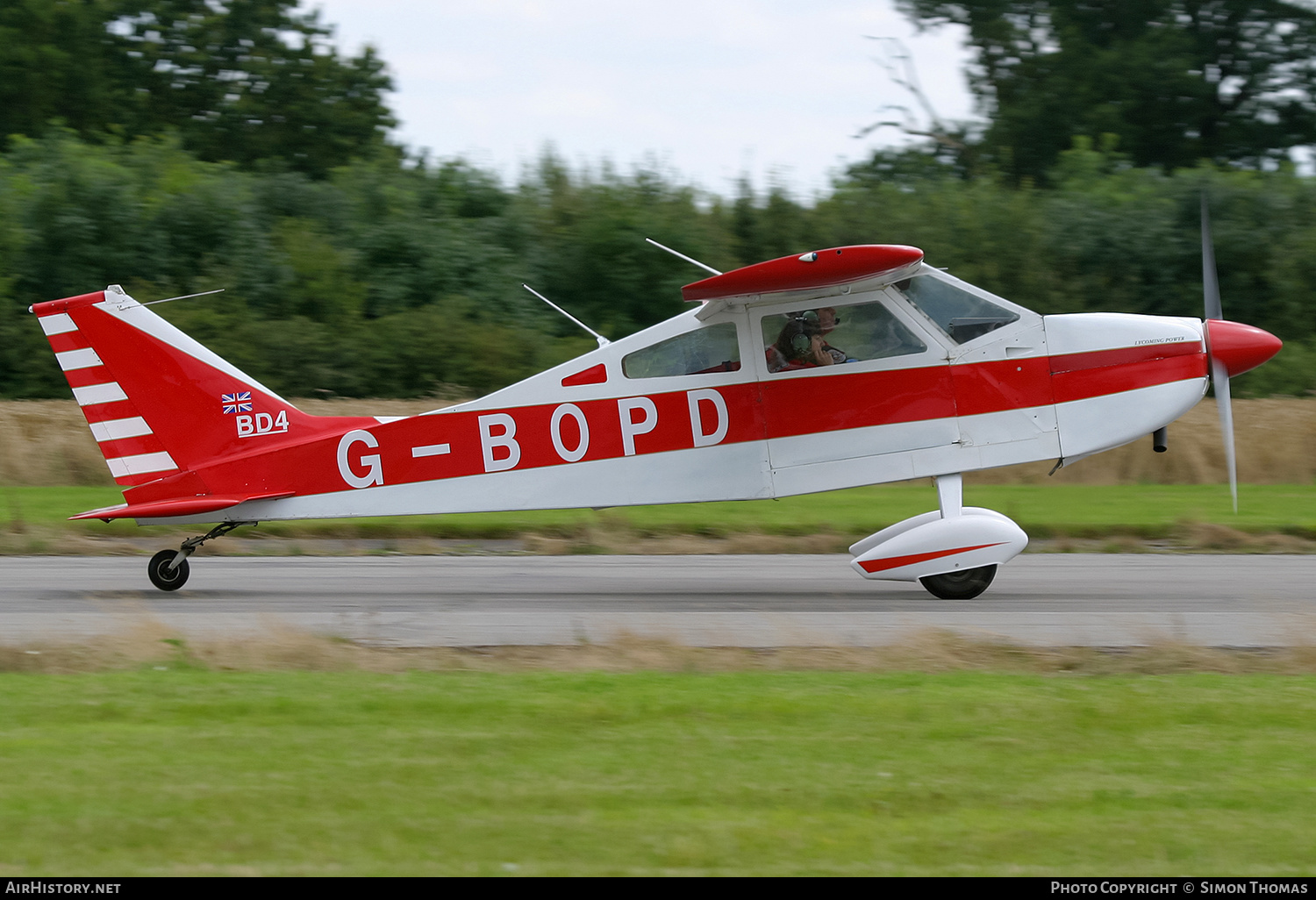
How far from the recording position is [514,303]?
2766 centimetres

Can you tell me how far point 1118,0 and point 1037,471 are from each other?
1151 inches

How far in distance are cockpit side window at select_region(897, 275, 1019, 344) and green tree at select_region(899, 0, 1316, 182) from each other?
1179 inches

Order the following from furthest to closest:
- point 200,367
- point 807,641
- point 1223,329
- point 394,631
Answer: point 200,367 → point 1223,329 → point 394,631 → point 807,641

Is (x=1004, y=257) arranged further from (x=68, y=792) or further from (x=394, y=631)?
(x=68, y=792)

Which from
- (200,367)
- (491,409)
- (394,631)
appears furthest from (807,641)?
(200,367)

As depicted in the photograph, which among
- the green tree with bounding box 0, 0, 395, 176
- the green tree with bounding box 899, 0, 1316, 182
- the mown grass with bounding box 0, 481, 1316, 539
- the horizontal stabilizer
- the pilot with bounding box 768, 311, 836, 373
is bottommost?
the mown grass with bounding box 0, 481, 1316, 539

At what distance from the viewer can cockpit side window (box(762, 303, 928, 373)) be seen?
32.6ft

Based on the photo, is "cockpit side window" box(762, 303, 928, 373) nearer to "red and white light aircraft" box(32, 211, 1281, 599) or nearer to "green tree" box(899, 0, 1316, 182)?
"red and white light aircraft" box(32, 211, 1281, 599)

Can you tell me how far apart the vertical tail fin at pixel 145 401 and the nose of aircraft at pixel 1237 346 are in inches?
276

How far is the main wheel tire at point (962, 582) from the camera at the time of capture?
990cm

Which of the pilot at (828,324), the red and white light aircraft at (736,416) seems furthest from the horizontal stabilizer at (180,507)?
the pilot at (828,324)

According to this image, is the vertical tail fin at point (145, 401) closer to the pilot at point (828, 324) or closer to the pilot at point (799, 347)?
the pilot at point (799, 347)

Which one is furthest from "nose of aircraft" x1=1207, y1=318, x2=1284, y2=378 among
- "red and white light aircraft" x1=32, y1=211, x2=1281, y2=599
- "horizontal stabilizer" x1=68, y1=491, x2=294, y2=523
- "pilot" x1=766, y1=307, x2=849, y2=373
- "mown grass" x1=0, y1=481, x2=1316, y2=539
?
"horizontal stabilizer" x1=68, y1=491, x2=294, y2=523

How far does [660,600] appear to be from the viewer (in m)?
10.1
